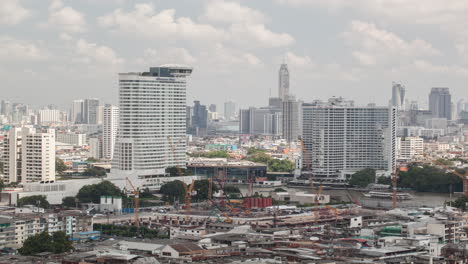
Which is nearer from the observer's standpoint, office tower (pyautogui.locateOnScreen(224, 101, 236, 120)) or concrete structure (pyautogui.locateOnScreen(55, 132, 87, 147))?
concrete structure (pyautogui.locateOnScreen(55, 132, 87, 147))

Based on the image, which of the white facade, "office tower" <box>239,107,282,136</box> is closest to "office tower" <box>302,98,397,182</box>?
the white facade

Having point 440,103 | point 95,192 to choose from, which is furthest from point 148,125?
point 440,103

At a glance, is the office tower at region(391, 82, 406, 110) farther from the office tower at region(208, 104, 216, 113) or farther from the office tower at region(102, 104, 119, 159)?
the office tower at region(102, 104, 119, 159)

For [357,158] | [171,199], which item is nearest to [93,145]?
[357,158]

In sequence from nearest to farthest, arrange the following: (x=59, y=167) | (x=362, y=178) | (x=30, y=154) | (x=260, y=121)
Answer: (x=30, y=154)
(x=362, y=178)
(x=59, y=167)
(x=260, y=121)

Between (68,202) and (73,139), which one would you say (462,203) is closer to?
(68,202)
